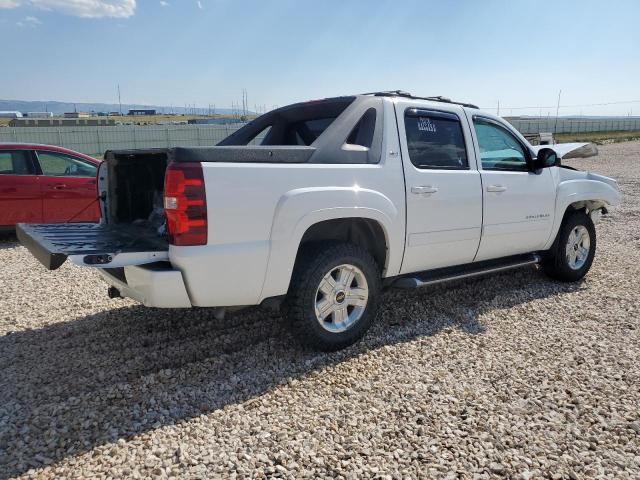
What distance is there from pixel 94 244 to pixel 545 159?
Result: 166 inches

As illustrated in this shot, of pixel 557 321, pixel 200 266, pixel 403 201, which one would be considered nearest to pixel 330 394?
pixel 200 266

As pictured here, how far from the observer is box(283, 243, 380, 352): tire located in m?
3.73

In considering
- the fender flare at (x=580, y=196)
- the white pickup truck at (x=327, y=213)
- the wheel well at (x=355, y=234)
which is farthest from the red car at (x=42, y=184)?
the fender flare at (x=580, y=196)

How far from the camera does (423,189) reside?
421 cm

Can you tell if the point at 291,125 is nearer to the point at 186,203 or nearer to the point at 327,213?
the point at 327,213

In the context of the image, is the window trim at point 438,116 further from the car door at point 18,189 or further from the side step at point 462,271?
the car door at point 18,189

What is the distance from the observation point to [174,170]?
3.13 m

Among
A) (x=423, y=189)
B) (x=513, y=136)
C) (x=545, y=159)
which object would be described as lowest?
(x=423, y=189)

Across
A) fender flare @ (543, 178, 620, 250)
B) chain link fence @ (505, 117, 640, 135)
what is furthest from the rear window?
chain link fence @ (505, 117, 640, 135)

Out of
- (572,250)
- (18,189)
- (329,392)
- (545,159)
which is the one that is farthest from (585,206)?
(18,189)

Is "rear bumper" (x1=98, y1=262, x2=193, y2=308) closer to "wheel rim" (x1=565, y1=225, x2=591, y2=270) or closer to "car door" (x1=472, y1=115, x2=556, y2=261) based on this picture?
"car door" (x1=472, y1=115, x2=556, y2=261)

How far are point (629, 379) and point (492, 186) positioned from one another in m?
1.95

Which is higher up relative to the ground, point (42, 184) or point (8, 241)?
point (42, 184)

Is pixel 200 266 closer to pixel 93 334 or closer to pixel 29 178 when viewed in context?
pixel 93 334
